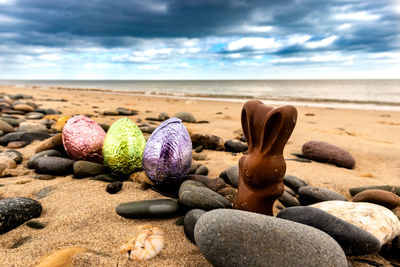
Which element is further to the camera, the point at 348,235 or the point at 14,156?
the point at 14,156

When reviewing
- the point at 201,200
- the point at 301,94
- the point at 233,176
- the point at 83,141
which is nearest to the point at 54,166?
the point at 83,141

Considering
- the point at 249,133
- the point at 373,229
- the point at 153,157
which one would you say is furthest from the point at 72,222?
the point at 373,229

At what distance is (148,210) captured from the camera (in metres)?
2.07

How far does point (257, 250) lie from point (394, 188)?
228 centimetres

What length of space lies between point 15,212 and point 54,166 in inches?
46.3

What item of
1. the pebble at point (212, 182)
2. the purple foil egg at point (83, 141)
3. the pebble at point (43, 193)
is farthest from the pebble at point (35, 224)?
the pebble at point (212, 182)

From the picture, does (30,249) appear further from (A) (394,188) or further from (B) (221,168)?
(A) (394,188)

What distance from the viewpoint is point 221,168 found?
3.39 metres

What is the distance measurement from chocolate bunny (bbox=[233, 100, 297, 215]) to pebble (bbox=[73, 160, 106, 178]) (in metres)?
1.81

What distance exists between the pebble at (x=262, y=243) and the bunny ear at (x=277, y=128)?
52 centimetres

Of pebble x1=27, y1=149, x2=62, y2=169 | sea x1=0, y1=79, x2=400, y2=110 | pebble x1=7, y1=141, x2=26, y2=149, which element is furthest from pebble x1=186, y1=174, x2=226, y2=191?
sea x1=0, y1=79, x2=400, y2=110

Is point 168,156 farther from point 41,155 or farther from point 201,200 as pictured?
point 41,155

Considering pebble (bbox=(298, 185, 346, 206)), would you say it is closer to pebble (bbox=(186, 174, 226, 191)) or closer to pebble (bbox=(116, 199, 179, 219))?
pebble (bbox=(186, 174, 226, 191))

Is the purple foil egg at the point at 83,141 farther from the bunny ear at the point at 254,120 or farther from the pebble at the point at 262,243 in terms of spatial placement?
the pebble at the point at 262,243
